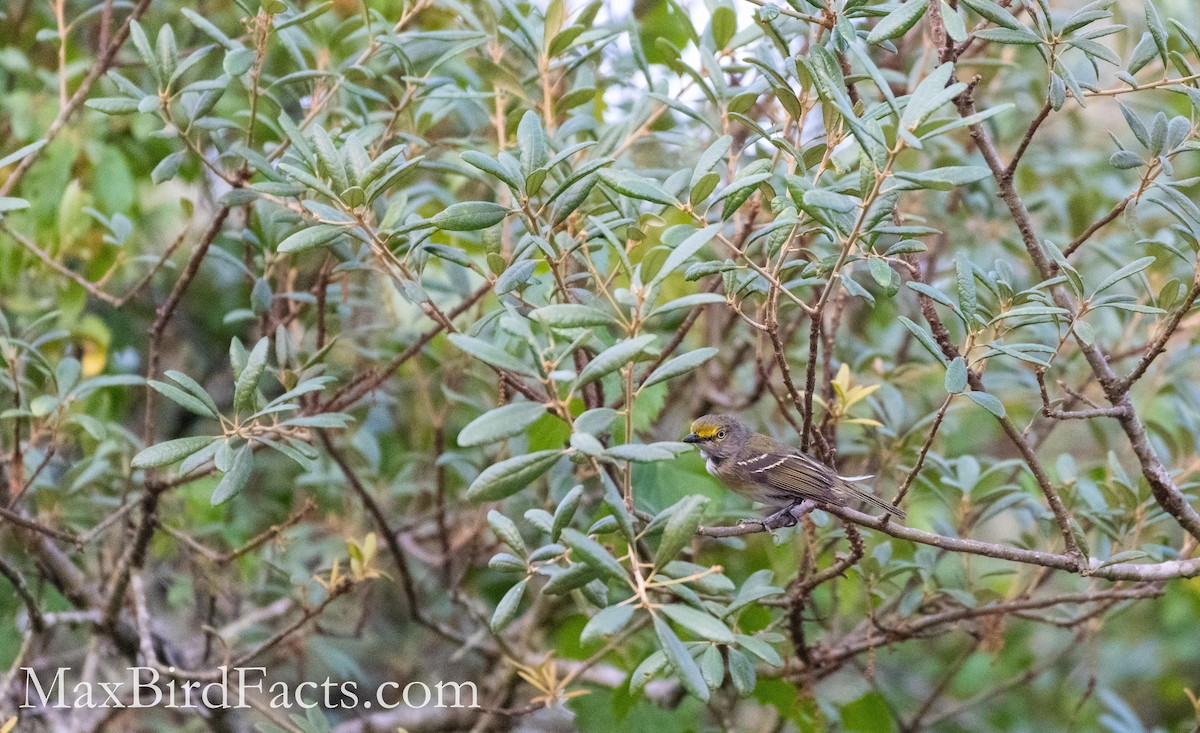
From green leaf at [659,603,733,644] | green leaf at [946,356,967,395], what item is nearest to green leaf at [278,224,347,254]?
green leaf at [659,603,733,644]

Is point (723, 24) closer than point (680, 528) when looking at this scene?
No

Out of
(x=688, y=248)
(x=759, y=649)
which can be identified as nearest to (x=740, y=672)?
(x=759, y=649)

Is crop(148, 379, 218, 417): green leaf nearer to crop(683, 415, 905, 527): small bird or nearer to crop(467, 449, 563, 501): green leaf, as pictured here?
crop(467, 449, 563, 501): green leaf

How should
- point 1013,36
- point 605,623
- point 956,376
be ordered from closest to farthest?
point 605,623 < point 956,376 < point 1013,36

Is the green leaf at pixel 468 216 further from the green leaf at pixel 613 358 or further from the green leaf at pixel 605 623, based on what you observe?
the green leaf at pixel 605 623

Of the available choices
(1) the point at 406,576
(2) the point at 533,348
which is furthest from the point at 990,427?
(2) the point at 533,348

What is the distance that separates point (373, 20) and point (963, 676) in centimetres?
435

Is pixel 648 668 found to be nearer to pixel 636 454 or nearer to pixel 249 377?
pixel 636 454

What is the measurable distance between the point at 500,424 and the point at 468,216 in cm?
51

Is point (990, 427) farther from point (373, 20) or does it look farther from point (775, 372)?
point (373, 20)

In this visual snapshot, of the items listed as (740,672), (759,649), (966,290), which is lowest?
(740,672)

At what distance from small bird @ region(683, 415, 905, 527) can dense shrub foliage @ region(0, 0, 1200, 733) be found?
113mm

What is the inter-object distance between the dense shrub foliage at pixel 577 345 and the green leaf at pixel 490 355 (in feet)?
0.03

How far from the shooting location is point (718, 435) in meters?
3.13
